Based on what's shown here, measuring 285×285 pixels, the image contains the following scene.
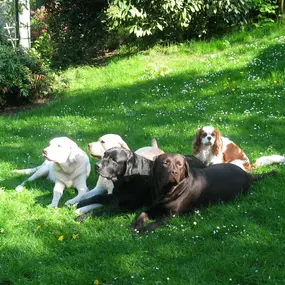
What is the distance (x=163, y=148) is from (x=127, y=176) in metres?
2.32

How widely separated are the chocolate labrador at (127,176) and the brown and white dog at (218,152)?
1435 millimetres

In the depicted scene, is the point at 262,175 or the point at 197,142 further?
the point at 197,142

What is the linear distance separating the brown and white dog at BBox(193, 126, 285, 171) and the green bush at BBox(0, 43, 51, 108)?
20.2 feet

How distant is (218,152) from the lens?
699 cm

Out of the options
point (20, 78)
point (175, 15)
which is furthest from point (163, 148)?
point (175, 15)

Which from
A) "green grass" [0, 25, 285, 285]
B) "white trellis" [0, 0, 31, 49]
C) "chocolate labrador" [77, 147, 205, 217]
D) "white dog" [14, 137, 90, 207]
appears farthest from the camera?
"white trellis" [0, 0, 31, 49]

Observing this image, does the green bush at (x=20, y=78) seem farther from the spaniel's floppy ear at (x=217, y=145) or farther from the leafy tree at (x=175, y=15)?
the spaniel's floppy ear at (x=217, y=145)

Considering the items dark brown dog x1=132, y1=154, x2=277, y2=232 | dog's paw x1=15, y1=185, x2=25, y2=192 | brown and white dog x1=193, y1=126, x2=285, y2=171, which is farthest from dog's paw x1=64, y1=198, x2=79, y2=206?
brown and white dog x1=193, y1=126, x2=285, y2=171

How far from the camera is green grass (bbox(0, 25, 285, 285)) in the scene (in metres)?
4.45

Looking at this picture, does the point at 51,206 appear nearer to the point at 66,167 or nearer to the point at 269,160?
→ the point at 66,167

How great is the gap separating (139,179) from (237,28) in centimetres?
1044

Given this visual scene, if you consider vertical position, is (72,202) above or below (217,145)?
below

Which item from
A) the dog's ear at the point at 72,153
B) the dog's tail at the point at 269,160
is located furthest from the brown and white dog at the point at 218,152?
the dog's ear at the point at 72,153

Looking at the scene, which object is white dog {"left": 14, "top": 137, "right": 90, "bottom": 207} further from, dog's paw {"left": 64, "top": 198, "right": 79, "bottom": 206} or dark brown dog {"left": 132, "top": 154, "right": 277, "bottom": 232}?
dark brown dog {"left": 132, "top": 154, "right": 277, "bottom": 232}
